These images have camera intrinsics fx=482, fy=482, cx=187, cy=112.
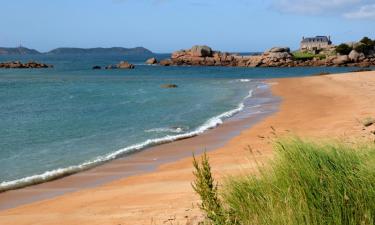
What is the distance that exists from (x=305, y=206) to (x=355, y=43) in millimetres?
116996

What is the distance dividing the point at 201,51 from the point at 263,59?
731 inches

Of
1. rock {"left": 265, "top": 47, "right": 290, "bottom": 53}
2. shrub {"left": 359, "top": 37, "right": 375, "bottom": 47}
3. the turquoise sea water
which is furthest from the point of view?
rock {"left": 265, "top": 47, "right": 290, "bottom": 53}

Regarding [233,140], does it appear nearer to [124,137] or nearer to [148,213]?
[124,137]

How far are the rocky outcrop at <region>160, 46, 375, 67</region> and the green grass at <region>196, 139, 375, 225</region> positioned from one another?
9466cm

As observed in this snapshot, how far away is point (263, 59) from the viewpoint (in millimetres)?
109375

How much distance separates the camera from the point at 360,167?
18.4ft

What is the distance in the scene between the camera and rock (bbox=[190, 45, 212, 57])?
121m

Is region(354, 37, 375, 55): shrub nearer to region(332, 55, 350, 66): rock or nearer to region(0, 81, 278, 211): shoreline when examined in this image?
region(332, 55, 350, 66): rock

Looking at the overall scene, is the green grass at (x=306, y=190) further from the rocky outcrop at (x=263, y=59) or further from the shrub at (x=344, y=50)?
the shrub at (x=344, y=50)

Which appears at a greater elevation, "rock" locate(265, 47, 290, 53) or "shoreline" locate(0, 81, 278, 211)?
"rock" locate(265, 47, 290, 53)

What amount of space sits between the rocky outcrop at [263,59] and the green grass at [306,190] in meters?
94.7

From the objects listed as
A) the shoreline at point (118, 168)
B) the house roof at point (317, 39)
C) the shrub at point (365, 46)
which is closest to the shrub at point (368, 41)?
the shrub at point (365, 46)

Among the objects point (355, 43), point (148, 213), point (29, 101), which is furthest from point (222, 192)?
point (355, 43)

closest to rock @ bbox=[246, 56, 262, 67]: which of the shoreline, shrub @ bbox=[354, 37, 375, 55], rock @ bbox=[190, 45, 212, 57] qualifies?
rock @ bbox=[190, 45, 212, 57]
